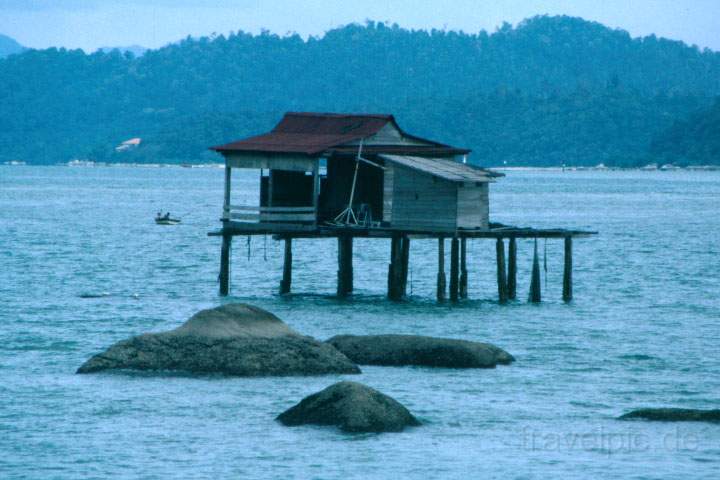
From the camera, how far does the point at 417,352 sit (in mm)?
34125

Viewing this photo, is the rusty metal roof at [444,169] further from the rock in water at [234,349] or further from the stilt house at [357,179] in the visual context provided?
the rock in water at [234,349]

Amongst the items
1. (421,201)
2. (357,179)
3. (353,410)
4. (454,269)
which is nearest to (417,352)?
(353,410)

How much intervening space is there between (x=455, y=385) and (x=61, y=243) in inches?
2165

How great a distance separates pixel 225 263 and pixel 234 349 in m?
17.6

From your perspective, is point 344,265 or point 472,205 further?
point 344,265

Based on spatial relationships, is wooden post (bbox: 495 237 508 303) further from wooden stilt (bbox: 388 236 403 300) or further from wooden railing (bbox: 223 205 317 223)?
wooden railing (bbox: 223 205 317 223)

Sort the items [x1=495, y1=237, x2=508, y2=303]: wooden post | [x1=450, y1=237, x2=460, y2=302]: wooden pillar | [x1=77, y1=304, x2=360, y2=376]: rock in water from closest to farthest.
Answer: [x1=77, y1=304, x2=360, y2=376]: rock in water < [x1=450, y1=237, x2=460, y2=302]: wooden pillar < [x1=495, y1=237, x2=508, y2=303]: wooden post

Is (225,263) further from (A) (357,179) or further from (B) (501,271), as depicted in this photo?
(B) (501,271)

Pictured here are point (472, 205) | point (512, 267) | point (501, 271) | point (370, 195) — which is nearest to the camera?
point (472, 205)

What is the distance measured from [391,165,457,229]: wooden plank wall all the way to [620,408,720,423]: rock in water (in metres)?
16.5

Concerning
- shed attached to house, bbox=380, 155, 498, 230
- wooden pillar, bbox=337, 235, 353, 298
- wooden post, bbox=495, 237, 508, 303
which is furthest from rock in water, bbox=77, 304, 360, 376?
wooden pillar, bbox=337, 235, 353, 298

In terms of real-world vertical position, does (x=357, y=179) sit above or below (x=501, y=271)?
above

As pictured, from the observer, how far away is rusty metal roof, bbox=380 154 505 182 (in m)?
43.8

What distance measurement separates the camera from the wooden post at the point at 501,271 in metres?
45.8
